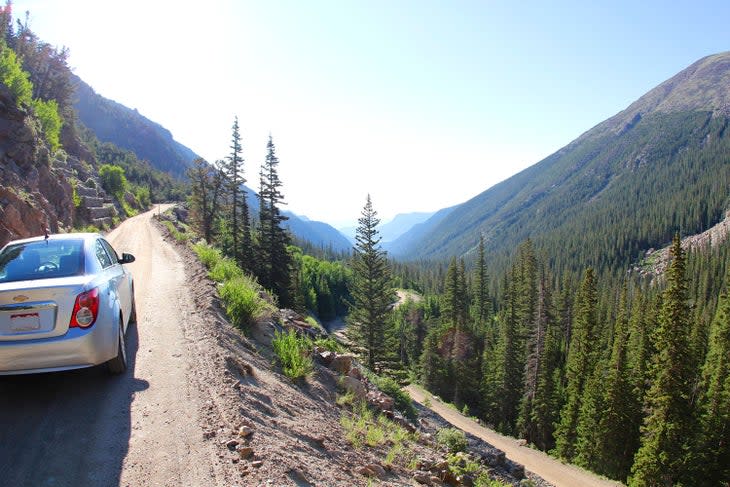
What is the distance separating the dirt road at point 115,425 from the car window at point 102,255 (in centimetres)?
158

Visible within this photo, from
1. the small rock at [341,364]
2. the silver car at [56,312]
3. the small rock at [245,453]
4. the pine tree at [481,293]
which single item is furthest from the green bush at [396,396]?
the pine tree at [481,293]

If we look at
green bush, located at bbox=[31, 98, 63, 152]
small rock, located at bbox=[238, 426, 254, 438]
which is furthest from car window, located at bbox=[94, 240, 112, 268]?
green bush, located at bbox=[31, 98, 63, 152]

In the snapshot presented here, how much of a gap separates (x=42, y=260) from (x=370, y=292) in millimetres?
29581

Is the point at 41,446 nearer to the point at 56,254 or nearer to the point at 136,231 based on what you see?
the point at 56,254

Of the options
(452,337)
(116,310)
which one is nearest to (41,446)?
(116,310)

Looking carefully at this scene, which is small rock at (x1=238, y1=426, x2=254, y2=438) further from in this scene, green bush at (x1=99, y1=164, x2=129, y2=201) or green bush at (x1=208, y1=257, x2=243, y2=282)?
green bush at (x1=99, y1=164, x2=129, y2=201)

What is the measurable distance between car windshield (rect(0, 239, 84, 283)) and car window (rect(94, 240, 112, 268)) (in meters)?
0.32

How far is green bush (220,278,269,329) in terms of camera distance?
942 cm

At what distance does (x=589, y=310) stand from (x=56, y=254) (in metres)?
36.7

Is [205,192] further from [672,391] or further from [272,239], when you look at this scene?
[672,391]

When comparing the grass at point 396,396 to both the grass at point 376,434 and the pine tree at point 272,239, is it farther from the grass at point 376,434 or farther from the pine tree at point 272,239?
the pine tree at point 272,239

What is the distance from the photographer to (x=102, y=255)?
7.06 m

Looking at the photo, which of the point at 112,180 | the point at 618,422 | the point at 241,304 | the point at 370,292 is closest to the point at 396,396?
the point at 241,304

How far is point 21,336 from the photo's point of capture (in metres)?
5.03
